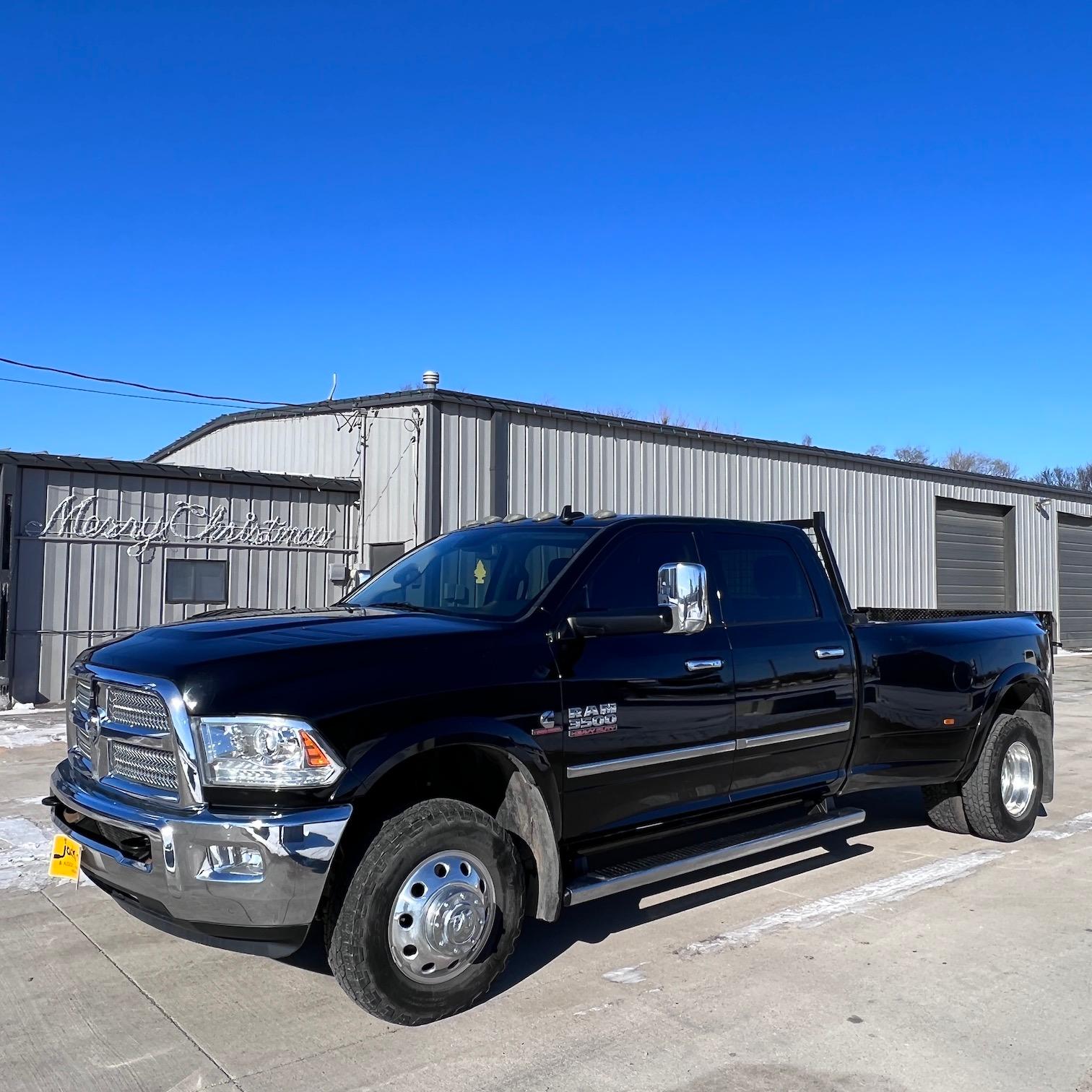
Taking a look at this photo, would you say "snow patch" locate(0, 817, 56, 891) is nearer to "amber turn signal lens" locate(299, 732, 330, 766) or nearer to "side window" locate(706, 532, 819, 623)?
"amber turn signal lens" locate(299, 732, 330, 766)

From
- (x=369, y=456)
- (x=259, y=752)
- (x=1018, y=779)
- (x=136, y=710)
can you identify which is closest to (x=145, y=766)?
(x=136, y=710)

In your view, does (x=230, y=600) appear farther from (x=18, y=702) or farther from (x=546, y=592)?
(x=546, y=592)

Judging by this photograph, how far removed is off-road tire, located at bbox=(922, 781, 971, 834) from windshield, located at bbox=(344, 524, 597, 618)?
133 inches

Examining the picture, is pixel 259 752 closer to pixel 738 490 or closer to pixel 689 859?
pixel 689 859

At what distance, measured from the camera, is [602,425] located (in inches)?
668

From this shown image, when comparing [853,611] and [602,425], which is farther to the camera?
[602,425]

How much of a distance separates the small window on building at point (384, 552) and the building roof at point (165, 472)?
960 mm

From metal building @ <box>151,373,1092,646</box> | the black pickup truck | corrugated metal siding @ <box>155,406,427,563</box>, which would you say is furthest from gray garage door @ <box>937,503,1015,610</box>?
the black pickup truck

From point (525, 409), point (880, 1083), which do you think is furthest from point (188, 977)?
point (525, 409)

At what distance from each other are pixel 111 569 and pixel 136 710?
34.5ft

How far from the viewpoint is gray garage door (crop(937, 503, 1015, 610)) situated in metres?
24.4

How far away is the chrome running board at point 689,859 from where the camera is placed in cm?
442

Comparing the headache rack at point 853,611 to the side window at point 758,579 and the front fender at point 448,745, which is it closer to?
the side window at point 758,579

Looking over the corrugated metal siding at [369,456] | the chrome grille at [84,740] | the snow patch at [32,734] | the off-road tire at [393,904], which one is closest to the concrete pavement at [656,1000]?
the off-road tire at [393,904]
